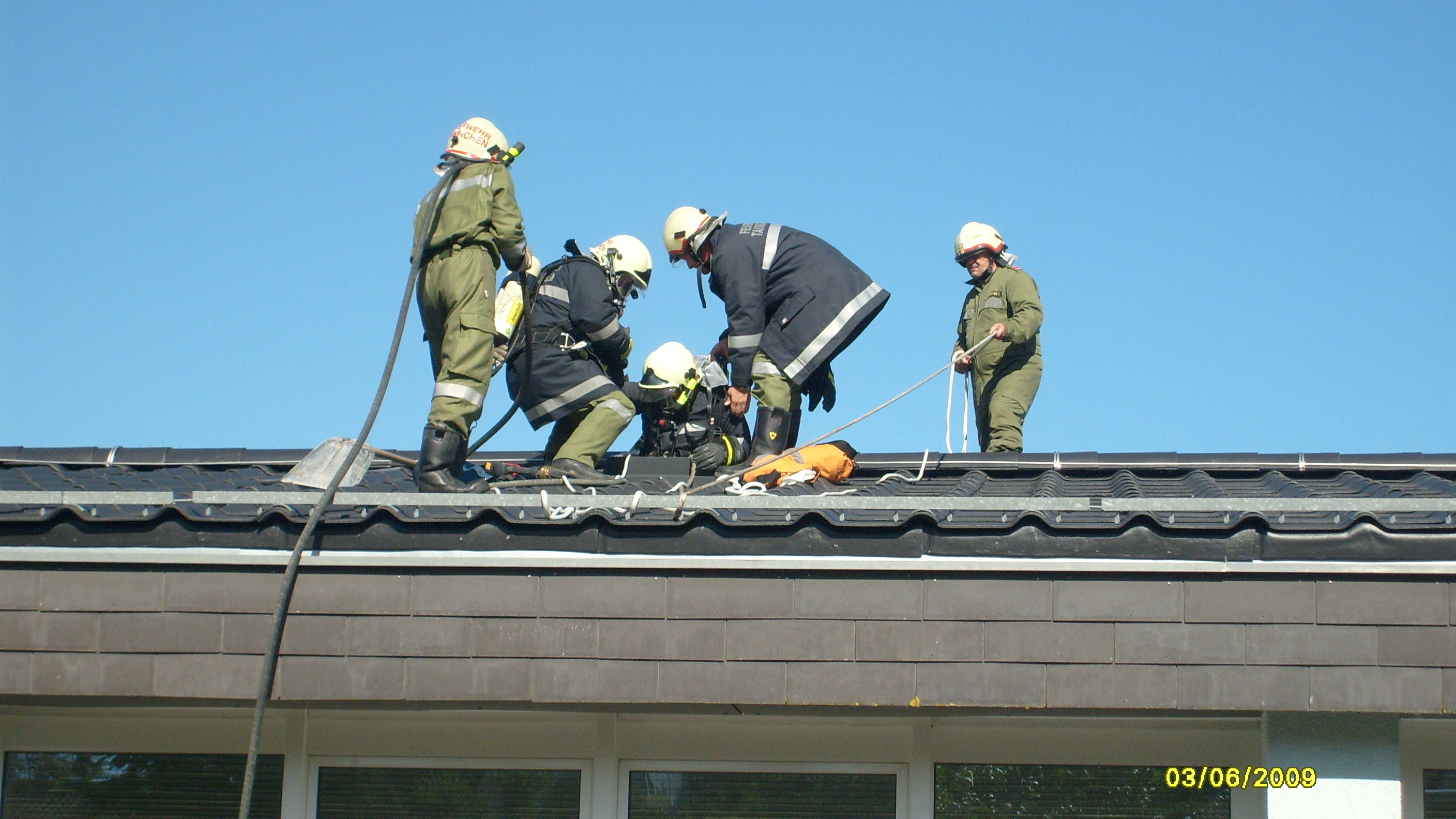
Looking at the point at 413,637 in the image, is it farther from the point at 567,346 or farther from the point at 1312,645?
the point at 1312,645

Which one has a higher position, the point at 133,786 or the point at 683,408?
the point at 683,408

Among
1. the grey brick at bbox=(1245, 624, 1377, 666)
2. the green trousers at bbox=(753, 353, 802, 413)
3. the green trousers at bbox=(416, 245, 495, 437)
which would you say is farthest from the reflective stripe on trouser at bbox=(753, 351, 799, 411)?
the grey brick at bbox=(1245, 624, 1377, 666)

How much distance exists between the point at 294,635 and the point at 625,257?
311 cm

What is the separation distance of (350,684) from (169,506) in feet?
2.89

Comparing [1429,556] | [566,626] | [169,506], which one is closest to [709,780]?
[566,626]

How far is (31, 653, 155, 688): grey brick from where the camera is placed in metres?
4.94

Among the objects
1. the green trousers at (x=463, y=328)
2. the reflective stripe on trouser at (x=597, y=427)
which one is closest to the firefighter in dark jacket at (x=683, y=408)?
the reflective stripe on trouser at (x=597, y=427)

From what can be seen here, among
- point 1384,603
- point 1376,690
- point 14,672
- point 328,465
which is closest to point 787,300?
point 328,465

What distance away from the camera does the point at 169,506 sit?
500 cm

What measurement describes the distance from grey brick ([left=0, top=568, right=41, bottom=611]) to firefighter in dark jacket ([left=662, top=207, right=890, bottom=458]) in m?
3.33

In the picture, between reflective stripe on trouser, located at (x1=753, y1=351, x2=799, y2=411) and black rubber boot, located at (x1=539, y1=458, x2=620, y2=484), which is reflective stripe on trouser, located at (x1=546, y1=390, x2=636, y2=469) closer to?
black rubber boot, located at (x1=539, y1=458, x2=620, y2=484)

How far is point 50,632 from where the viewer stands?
498cm

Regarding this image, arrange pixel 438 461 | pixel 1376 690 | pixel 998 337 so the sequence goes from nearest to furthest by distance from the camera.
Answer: pixel 1376 690
pixel 438 461
pixel 998 337
